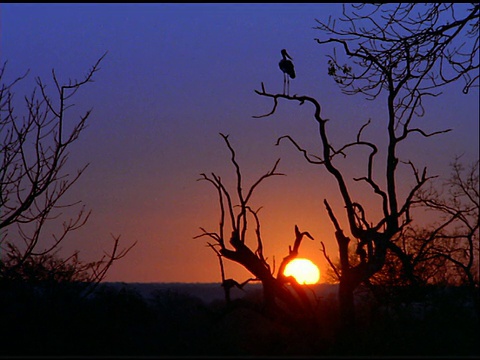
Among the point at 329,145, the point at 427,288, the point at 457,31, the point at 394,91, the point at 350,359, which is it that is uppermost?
the point at 457,31

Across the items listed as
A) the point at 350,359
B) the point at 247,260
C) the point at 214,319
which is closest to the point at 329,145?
the point at 247,260

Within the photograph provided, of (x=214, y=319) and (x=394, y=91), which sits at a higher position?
(x=394, y=91)

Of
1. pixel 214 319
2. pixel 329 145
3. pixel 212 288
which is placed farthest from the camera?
pixel 212 288

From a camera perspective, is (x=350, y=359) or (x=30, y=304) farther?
(x=30, y=304)

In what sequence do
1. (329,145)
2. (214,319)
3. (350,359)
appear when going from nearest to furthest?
(350,359), (214,319), (329,145)

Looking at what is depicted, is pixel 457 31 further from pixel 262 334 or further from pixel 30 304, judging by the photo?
pixel 30 304

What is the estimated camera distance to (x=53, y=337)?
10172 mm

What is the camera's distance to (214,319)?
36.7 ft

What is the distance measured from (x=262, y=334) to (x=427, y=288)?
9.64 ft

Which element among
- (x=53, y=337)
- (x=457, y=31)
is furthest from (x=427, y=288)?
(x=53, y=337)

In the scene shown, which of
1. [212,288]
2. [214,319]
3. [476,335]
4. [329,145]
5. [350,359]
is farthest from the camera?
[212,288]

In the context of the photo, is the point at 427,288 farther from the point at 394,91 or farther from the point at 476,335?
the point at 394,91

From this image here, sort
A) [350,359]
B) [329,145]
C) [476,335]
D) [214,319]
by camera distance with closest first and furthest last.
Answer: [350,359]
[476,335]
[214,319]
[329,145]

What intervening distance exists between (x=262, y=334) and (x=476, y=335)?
2665 mm
